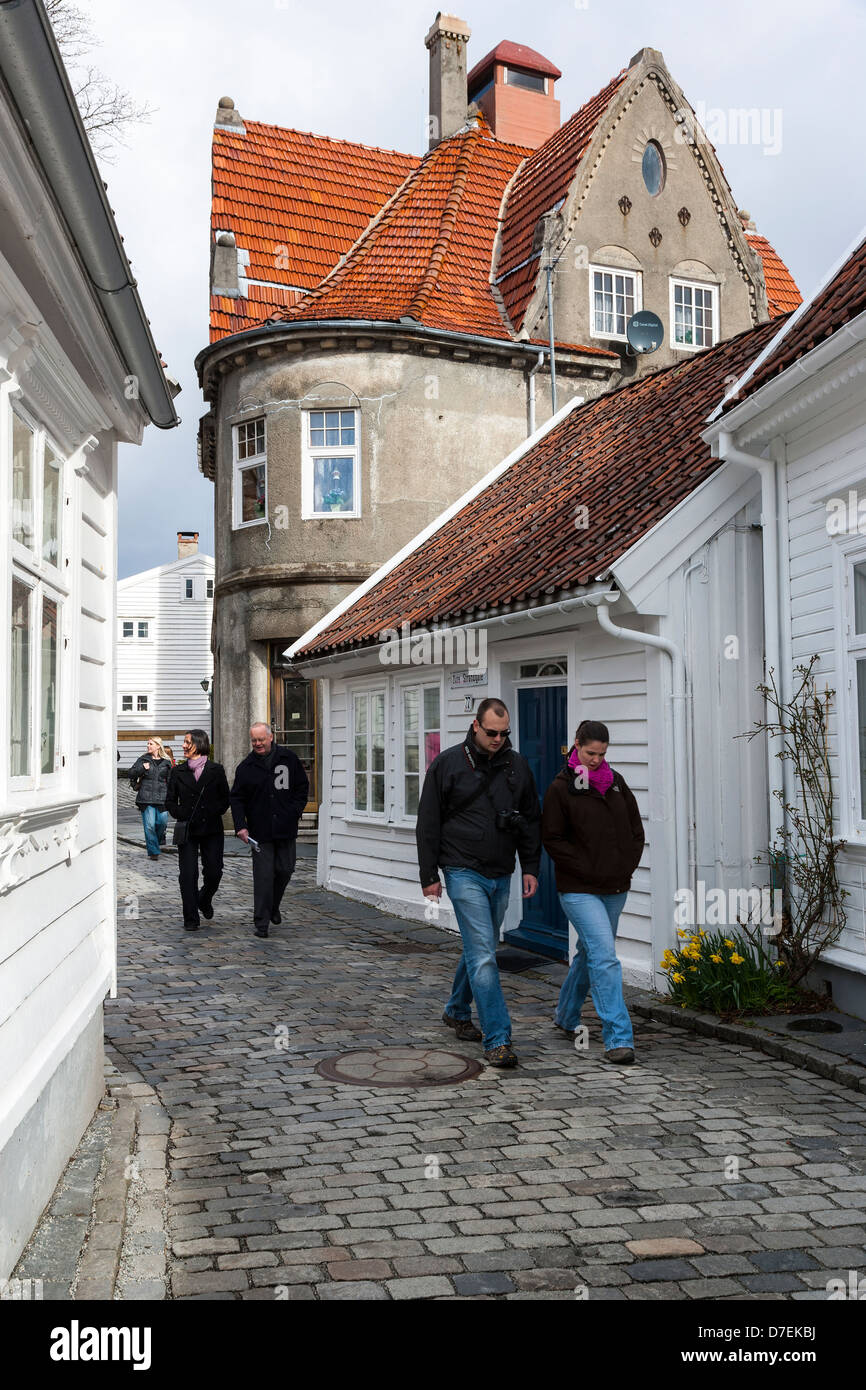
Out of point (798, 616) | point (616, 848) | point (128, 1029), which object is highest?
point (798, 616)

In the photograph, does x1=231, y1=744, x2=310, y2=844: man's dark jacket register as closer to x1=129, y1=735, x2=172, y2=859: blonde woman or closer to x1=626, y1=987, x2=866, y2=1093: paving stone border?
x1=626, y1=987, x2=866, y2=1093: paving stone border

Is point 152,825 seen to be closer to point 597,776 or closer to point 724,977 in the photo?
point 724,977

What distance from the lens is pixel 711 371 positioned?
36.5 ft

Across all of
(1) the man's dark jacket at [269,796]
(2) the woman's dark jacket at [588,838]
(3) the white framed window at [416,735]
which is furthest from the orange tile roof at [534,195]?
(2) the woman's dark jacket at [588,838]

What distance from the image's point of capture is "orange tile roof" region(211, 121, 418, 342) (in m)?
21.0

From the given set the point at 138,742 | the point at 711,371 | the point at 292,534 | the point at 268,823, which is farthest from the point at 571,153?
the point at 138,742

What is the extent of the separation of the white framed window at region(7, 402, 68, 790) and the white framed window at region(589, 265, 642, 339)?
1663cm

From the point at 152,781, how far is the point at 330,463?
544 centimetres

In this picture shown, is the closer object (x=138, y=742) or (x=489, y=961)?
(x=489, y=961)

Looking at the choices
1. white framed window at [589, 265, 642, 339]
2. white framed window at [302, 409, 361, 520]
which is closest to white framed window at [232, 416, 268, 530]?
white framed window at [302, 409, 361, 520]

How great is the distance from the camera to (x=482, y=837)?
6.84 m

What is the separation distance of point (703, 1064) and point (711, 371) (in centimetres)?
666

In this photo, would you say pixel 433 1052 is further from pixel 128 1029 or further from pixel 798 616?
pixel 798 616

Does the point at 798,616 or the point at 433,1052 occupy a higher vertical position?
the point at 798,616
